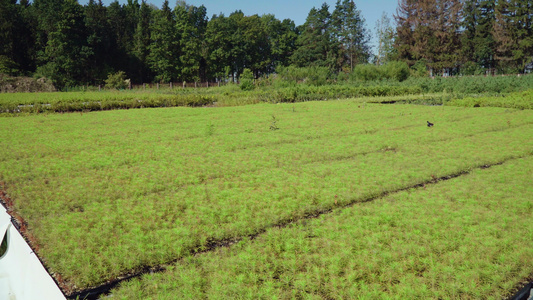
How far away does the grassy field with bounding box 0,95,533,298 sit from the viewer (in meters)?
4.02

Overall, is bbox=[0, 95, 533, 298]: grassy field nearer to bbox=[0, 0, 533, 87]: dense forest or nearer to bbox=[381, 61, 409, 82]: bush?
bbox=[381, 61, 409, 82]: bush

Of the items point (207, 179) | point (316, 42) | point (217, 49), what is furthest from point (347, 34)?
point (207, 179)

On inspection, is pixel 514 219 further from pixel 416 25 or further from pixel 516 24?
→ pixel 516 24

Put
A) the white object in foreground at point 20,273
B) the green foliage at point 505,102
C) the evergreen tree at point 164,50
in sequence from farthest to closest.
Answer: the evergreen tree at point 164,50 → the green foliage at point 505,102 → the white object in foreground at point 20,273

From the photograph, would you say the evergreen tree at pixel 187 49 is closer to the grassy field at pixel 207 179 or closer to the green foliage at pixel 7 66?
the green foliage at pixel 7 66

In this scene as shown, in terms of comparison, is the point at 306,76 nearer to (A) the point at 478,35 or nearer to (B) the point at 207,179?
(B) the point at 207,179

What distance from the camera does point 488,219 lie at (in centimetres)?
465

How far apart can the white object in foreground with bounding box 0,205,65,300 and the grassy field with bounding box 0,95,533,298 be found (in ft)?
0.71

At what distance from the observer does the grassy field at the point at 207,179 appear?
4.02 metres

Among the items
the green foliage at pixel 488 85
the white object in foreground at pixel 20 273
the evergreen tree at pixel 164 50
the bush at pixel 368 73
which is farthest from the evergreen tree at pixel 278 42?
the white object in foreground at pixel 20 273

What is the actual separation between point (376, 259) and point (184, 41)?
53.0m

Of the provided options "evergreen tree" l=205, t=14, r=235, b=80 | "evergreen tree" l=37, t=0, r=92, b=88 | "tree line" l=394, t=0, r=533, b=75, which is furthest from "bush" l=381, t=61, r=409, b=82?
"evergreen tree" l=37, t=0, r=92, b=88

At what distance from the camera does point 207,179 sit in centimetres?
678

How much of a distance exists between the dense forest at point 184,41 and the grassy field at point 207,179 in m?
38.1
